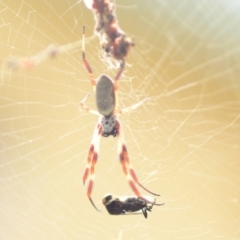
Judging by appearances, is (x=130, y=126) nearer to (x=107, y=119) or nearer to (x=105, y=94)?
(x=107, y=119)

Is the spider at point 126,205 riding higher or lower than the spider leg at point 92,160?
lower

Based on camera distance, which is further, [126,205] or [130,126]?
[130,126]

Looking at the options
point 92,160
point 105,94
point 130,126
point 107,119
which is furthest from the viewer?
point 130,126

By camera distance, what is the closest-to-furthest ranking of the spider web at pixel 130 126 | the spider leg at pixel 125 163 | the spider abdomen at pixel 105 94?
the spider abdomen at pixel 105 94 → the spider leg at pixel 125 163 → the spider web at pixel 130 126

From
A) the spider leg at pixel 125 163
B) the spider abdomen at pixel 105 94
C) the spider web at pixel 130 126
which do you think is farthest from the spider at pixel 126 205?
the spider web at pixel 130 126

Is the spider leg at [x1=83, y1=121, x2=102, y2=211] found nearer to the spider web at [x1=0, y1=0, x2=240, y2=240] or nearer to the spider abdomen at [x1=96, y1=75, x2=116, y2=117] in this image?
the spider abdomen at [x1=96, y1=75, x2=116, y2=117]

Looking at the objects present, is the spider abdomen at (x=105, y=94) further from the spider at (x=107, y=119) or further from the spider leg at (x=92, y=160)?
the spider leg at (x=92, y=160)

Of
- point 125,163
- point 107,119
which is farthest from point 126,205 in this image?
point 107,119

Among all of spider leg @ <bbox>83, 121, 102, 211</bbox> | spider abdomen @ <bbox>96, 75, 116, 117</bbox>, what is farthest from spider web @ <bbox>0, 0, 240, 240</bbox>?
spider abdomen @ <bbox>96, 75, 116, 117</bbox>

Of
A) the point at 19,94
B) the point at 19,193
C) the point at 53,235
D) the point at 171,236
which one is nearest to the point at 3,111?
the point at 19,94
